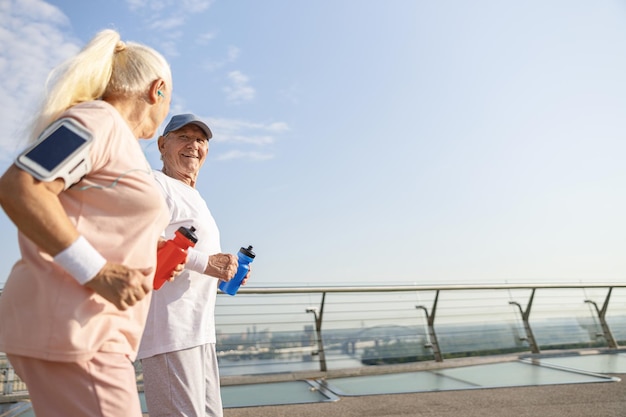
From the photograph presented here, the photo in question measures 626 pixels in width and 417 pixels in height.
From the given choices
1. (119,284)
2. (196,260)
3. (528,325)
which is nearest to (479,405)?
(196,260)

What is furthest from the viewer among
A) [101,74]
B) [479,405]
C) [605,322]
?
[605,322]

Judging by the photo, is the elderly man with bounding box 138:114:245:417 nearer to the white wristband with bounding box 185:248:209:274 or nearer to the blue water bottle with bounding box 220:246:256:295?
the white wristband with bounding box 185:248:209:274

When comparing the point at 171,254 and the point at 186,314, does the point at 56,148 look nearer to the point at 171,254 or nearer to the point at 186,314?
the point at 171,254

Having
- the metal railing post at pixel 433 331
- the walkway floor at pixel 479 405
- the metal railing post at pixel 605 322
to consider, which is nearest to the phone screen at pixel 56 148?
the walkway floor at pixel 479 405

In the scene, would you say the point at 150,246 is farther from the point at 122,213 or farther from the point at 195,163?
the point at 195,163

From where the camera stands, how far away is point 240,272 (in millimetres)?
2457

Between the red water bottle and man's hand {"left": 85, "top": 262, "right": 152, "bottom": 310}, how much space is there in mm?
528

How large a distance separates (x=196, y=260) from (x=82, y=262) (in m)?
0.96

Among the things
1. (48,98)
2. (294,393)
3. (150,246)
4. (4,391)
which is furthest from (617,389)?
(4,391)

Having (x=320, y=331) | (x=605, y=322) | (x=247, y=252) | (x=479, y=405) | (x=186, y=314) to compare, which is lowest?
(x=479, y=405)

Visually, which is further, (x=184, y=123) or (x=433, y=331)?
(x=433, y=331)

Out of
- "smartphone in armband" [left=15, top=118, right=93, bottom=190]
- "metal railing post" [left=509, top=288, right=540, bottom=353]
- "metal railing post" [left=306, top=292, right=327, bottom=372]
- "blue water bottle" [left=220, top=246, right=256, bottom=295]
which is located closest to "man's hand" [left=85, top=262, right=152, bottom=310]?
"smartphone in armband" [left=15, top=118, right=93, bottom=190]

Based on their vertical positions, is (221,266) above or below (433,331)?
above

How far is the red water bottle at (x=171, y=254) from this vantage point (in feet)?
5.65
